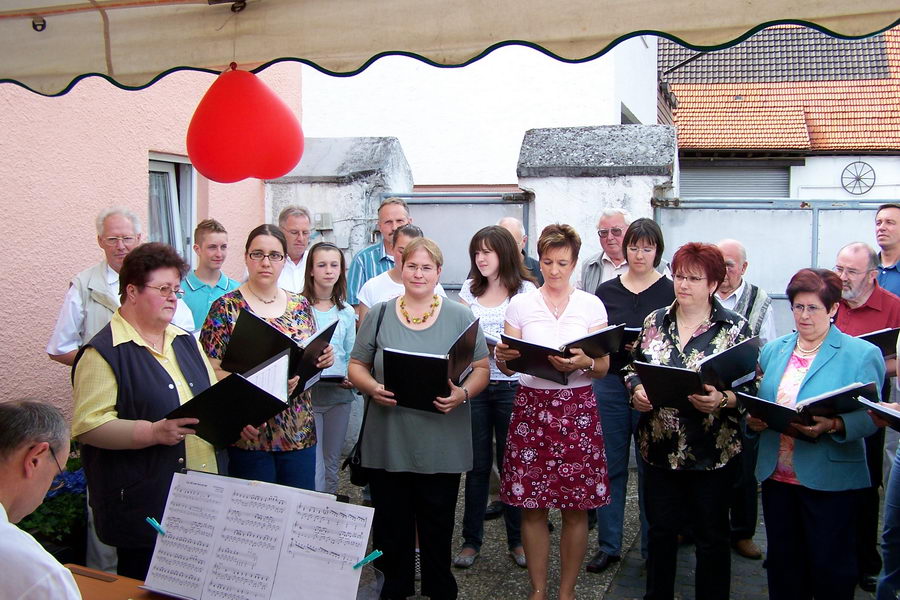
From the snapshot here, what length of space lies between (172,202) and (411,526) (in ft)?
13.4

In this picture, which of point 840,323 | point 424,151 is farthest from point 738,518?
point 424,151

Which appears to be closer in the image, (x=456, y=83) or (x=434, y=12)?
(x=434, y=12)

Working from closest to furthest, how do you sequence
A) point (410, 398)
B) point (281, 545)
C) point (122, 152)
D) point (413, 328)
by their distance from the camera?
point (281, 545)
point (410, 398)
point (413, 328)
point (122, 152)

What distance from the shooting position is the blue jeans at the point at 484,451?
4.80m

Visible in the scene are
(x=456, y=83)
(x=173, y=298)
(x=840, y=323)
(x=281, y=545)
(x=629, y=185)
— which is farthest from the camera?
(x=456, y=83)

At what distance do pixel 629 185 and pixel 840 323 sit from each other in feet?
7.11

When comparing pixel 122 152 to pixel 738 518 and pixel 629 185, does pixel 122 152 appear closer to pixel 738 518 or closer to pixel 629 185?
pixel 629 185

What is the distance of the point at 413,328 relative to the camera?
4.08 m

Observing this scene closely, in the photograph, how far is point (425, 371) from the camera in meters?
3.64

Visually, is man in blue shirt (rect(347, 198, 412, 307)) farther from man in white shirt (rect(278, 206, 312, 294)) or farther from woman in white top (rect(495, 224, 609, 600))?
woman in white top (rect(495, 224, 609, 600))

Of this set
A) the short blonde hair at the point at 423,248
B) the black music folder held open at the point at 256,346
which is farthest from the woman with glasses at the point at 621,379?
the black music folder held open at the point at 256,346

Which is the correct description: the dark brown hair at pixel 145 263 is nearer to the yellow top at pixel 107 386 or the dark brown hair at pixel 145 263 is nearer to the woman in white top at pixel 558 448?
the yellow top at pixel 107 386

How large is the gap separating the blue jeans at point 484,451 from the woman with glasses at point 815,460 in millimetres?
1506

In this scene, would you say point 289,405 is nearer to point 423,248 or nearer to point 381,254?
point 423,248
